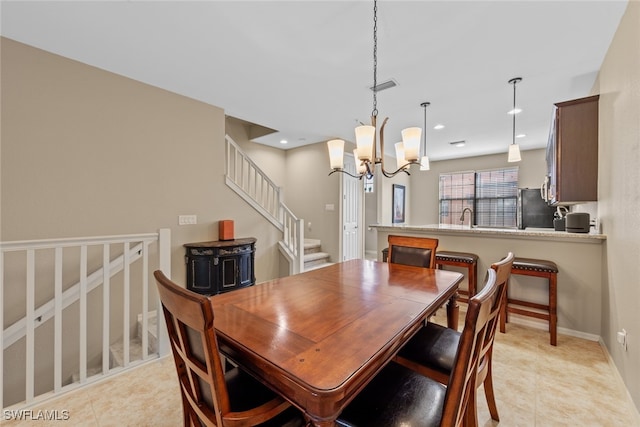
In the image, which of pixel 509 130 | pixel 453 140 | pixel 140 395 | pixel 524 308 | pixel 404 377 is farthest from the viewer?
pixel 453 140

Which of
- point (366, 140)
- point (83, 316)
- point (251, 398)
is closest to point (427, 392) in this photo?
point (251, 398)

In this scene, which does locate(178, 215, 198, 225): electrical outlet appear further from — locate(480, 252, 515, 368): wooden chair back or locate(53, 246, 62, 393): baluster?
locate(480, 252, 515, 368): wooden chair back

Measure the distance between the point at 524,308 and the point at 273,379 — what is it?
3.24 meters

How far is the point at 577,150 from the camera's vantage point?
2.65m

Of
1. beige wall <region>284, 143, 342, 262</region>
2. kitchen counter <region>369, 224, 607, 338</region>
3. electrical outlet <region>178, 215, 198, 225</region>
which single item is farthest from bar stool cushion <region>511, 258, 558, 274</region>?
electrical outlet <region>178, 215, 198, 225</region>

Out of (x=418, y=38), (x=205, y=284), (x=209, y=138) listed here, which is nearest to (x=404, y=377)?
(x=418, y=38)

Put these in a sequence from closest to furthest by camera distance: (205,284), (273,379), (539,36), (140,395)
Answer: (273,379) → (140,395) → (539,36) → (205,284)

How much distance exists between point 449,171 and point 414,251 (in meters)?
5.74

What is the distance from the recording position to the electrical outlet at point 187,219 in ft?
11.2

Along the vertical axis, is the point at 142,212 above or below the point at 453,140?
below

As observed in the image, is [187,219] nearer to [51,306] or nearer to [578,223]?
[51,306]

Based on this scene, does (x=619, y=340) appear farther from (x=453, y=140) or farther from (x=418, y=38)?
(x=453, y=140)

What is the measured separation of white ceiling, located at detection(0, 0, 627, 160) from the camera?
1978mm

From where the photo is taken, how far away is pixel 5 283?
2.29 m
